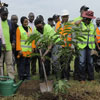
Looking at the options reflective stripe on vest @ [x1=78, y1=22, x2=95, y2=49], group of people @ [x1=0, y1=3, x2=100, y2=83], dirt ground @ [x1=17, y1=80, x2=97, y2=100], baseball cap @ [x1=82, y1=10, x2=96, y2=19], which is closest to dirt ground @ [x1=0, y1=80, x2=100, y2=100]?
dirt ground @ [x1=17, y1=80, x2=97, y2=100]

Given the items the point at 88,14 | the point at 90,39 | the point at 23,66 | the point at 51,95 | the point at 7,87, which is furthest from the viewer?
the point at 23,66

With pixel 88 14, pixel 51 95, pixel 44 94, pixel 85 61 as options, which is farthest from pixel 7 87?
pixel 88 14

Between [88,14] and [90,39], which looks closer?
[88,14]

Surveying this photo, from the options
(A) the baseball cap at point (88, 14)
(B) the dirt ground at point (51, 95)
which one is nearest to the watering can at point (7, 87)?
(B) the dirt ground at point (51, 95)

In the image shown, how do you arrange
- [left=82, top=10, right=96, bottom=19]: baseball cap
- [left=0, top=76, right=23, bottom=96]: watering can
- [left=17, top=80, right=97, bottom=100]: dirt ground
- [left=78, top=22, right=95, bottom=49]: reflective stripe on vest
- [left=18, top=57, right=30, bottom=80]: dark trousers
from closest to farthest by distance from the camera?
[left=17, top=80, right=97, bottom=100]: dirt ground → [left=0, top=76, right=23, bottom=96]: watering can → [left=82, top=10, right=96, bottom=19]: baseball cap → [left=78, top=22, right=95, bottom=49]: reflective stripe on vest → [left=18, top=57, right=30, bottom=80]: dark trousers

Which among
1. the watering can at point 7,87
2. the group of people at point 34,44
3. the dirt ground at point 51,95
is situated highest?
the group of people at point 34,44

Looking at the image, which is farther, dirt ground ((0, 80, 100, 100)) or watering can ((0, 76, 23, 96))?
watering can ((0, 76, 23, 96))

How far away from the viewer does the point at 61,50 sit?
153 inches

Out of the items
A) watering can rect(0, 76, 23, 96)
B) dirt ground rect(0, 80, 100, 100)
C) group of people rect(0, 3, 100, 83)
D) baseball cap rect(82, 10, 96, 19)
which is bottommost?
dirt ground rect(0, 80, 100, 100)

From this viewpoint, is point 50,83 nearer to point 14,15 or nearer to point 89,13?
point 89,13

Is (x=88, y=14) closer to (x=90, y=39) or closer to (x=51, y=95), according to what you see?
(x=90, y=39)

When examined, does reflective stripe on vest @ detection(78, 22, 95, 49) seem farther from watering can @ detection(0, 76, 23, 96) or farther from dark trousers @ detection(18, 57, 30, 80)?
watering can @ detection(0, 76, 23, 96)

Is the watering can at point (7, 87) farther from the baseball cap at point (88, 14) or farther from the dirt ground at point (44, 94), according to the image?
the baseball cap at point (88, 14)

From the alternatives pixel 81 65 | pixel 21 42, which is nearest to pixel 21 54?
pixel 21 42
